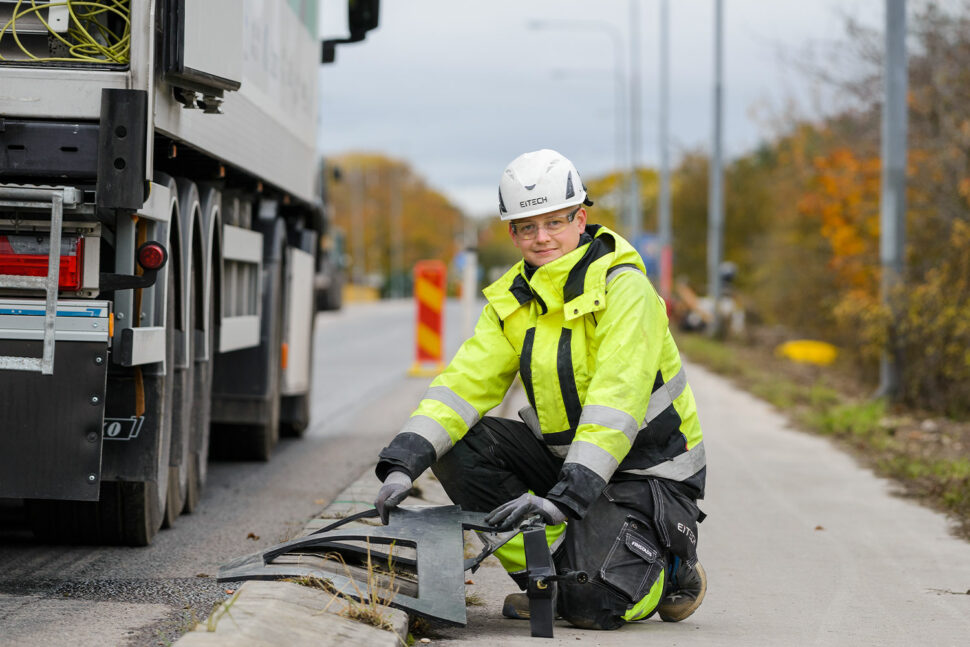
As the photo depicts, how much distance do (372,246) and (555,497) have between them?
96956 millimetres

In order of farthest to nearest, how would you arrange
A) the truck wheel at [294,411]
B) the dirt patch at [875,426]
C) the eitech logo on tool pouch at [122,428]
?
1. the truck wheel at [294,411]
2. the dirt patch at [875,426]
3. the eitech logo on tool pouch at [122,428]

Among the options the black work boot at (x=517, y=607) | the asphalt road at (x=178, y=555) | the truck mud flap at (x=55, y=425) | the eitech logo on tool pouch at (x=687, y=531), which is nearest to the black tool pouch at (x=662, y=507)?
the eitech logo on tool pouch at (x=687, y=531)

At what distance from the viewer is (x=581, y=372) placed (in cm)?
527

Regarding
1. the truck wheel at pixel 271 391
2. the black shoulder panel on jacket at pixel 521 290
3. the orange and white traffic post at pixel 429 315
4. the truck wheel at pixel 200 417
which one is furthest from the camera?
the orange and white traffic post at pixel 429 315

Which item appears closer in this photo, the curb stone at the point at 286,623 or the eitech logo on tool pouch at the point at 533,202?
the curb stone at the point at 286,623

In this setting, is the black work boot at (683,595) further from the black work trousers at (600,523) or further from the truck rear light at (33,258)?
the truck rear light at (33,258)

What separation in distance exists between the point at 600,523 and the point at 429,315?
516 inches

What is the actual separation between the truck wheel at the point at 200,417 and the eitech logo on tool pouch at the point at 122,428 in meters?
1.49

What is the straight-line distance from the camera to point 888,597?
→ 598 cm

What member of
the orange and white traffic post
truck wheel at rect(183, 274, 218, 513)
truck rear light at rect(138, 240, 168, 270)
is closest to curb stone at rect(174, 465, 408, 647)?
truck rear light at rect(138, 240, 168, 270)

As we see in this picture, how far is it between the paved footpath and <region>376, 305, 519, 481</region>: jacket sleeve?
2.17 ft

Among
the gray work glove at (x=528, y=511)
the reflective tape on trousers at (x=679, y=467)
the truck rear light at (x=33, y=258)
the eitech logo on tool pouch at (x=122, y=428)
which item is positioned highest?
the truck rear light at (x=33, y=258)

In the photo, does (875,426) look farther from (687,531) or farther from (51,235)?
(51,235)

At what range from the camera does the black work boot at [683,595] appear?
5383mm
